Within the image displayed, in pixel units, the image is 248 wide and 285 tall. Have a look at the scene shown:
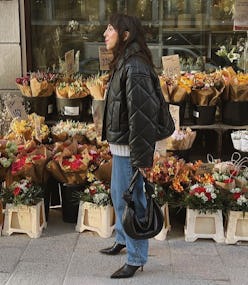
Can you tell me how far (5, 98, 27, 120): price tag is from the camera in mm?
6051

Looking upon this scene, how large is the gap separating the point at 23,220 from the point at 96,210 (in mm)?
674

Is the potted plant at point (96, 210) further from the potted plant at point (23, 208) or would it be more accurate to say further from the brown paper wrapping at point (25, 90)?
the brown paper wrapping at point (25, 90)

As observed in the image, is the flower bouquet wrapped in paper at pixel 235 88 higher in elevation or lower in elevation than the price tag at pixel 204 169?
higher

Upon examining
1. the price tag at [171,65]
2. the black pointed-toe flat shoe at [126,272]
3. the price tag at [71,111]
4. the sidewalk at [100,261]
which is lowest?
the sidewalk at [100,261]

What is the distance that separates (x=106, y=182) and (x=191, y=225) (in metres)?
0.89

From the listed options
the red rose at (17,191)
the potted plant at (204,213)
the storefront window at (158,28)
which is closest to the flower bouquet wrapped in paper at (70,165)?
the red rose at (17,191)

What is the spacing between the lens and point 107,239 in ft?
16.3

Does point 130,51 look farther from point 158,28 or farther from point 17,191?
point 158,28

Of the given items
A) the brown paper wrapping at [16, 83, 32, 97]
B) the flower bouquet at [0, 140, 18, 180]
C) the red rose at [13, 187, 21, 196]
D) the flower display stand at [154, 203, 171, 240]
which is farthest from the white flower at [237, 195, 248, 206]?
the brown paper wrapping at [16, 83, 32, 97]

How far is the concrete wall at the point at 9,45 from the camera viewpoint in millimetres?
6723

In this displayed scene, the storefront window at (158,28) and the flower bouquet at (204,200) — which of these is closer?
the flower bouquet at (204,200)

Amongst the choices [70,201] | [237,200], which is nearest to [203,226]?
[237,200]

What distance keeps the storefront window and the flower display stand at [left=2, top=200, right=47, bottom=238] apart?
2.94m

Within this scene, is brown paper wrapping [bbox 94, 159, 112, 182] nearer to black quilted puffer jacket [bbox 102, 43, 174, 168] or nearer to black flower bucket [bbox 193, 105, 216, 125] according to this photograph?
black quilted puffer jacket [bbox 102, 43, 174, 168]
